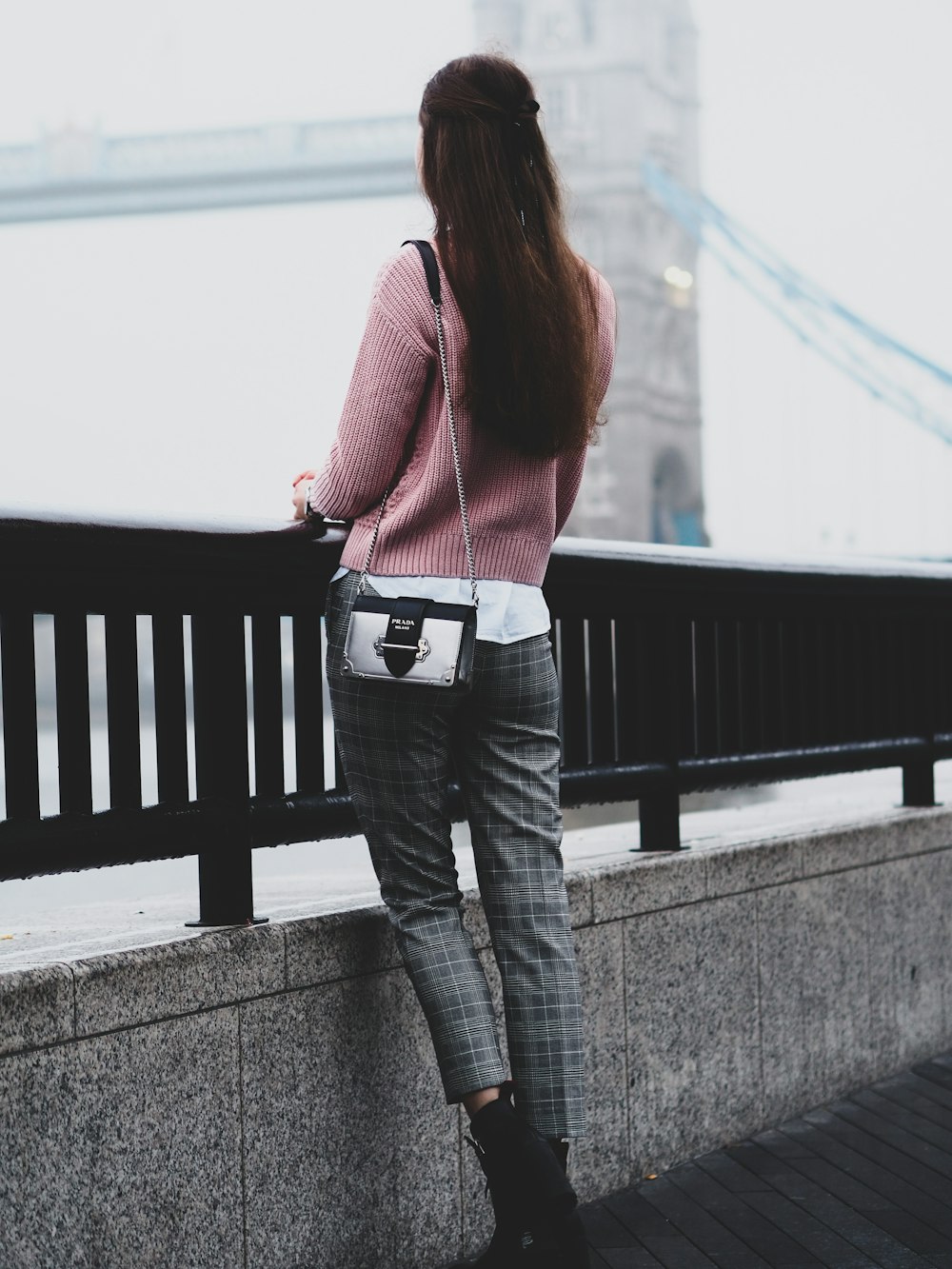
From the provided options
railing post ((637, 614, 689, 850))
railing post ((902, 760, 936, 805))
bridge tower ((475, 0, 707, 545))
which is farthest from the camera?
bridge tower ((475, 0, 707, 545))

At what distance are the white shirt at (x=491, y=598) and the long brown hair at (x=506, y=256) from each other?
15cm

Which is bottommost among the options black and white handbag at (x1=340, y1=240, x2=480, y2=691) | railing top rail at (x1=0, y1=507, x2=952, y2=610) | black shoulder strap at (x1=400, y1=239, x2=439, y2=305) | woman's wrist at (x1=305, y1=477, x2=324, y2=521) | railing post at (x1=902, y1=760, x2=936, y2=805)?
railing post at (x1=902, y1=760, x2=936, y2=805)

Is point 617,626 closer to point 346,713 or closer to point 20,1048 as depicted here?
point 346,713

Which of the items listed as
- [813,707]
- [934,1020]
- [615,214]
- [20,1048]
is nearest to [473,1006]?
[20,1048]

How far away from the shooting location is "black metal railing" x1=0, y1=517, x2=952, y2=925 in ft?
5.57

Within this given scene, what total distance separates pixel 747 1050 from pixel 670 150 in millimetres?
37052

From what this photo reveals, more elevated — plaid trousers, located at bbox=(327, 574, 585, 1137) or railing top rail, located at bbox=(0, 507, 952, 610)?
railing top rail, located at bbox=(0, 507, 952, 610)

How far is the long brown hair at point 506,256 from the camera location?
167 centimetres

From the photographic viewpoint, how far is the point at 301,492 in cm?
190

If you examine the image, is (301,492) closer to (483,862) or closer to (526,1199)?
(483,862)

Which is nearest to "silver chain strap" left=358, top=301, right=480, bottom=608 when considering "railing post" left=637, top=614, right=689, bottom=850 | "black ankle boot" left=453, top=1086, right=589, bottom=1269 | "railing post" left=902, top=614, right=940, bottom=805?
"black ankle boot" left=453, top=1086, right=589, bottom=1269

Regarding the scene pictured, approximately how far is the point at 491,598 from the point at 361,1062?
612 mm

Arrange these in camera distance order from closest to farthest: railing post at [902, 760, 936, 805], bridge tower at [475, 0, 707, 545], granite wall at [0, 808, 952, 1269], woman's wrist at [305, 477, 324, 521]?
granite wall at [0, 808, 952, 1269], woman's wrist at [305, 477, 324, 521], railing post at [902, 760, 936, 805], bridge tower at [475, 0, 707, 545]

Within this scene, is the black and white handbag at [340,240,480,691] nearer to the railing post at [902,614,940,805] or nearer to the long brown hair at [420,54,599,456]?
the long brown hair at [420,54,599,456]
